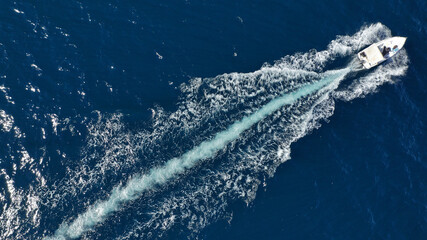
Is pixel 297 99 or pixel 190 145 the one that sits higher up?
pixel 297 99

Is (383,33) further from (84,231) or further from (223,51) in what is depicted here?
(84,231)

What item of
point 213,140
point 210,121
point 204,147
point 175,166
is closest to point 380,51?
point 210,121

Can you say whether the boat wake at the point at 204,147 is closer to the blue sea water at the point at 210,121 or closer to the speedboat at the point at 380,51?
the blue sea water at the point at 210,121

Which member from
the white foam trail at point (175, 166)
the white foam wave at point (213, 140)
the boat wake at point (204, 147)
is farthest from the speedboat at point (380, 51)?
the white foam trail at point (175, 166)

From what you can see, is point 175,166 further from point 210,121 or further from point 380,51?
point 380,51

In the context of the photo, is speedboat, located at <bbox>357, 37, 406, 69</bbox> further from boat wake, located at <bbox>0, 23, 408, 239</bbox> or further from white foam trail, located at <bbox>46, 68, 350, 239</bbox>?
white foam trail, located at <bbox>46, 68, 350, 239</bbox>

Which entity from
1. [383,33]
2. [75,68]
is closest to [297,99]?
[383,33]
